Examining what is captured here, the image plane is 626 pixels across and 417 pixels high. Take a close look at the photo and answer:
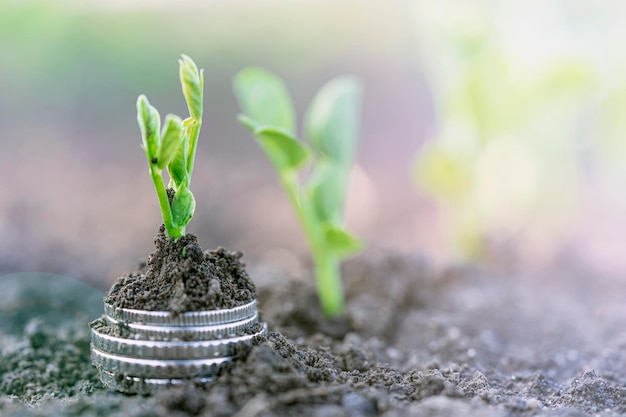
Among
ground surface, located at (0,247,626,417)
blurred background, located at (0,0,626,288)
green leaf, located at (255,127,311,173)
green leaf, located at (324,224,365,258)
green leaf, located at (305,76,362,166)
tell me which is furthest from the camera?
blurred background, located at (0,0,626,288)

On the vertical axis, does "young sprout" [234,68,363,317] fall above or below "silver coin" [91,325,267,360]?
above

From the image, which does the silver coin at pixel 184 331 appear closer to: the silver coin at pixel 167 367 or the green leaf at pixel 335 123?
the silver coin at pixel 167 367

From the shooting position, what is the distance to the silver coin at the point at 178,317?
138cm

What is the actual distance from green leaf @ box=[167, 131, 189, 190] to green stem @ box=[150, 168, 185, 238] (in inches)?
2.0

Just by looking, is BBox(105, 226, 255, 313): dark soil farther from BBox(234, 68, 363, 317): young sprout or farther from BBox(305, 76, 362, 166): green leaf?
BBox(305, 76, 362, 166): green leaf

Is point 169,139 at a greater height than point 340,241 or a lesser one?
lesser

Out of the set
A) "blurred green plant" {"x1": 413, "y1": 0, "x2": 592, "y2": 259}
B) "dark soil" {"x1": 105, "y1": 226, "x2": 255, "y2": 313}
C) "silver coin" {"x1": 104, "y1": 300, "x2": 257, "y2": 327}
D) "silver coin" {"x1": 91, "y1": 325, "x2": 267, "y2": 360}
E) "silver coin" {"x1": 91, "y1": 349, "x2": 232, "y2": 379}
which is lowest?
"silver coin" {"x1": 91, "y1": 349, "x2": 232, "y2": 379}

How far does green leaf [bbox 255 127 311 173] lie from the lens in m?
2.00

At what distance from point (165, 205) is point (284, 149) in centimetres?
73

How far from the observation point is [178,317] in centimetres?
138

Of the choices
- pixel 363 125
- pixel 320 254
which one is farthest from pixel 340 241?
pixel 363 125

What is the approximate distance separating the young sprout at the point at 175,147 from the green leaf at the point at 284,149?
16.1 inches

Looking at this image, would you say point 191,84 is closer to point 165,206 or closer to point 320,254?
point 165,206

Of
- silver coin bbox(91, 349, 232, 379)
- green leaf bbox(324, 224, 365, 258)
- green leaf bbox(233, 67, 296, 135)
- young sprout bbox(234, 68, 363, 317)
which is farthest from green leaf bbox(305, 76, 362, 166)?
silver coin bbox(91, 349, 232, 379)
